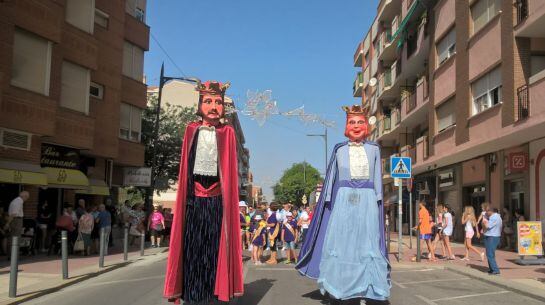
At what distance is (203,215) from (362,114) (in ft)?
9.64

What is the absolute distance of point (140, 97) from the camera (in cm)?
2611

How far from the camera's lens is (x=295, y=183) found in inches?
4028

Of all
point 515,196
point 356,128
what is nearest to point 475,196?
point 515,196

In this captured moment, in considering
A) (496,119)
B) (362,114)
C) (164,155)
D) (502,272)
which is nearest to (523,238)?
(502,272)

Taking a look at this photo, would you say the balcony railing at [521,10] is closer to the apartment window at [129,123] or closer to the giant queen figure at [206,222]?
the giant queen figure at [206,222]

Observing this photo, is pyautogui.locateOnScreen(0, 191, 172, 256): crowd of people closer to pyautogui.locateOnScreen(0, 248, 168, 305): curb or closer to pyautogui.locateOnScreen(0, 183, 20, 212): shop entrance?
pyautogui.locateOnScreen(0, 183, 20, 212): shop entrance

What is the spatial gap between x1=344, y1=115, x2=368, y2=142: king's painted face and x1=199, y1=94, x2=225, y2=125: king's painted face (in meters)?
2.01

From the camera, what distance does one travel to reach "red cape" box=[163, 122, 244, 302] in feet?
21.2

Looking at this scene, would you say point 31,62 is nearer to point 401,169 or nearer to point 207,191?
point 401,169

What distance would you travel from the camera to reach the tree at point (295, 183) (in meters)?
99.9

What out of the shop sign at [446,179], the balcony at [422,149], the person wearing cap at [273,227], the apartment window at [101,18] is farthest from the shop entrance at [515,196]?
the apartment window at [101,18]

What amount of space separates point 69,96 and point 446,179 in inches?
746

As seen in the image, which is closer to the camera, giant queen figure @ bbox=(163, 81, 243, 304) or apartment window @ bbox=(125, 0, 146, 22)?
giant queen figure @ bbox=(163, 81, 243, 304)

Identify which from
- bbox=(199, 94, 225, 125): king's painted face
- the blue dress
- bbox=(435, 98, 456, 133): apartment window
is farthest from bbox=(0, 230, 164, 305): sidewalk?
bbox=(435, 98, 456, 133): apartment window
